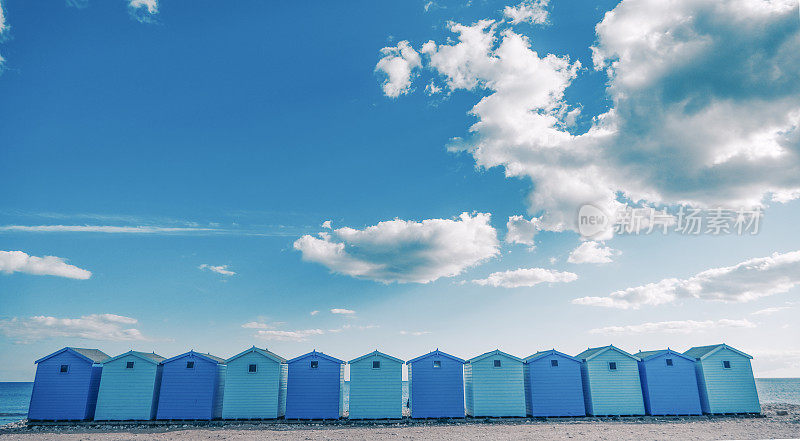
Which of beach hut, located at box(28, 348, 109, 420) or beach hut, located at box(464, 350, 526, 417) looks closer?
beach hut, located at box(28, 348, 109, 420)

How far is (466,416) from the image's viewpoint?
30734 mm

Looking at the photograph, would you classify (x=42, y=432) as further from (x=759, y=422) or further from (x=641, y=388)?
(x=759, y=422)

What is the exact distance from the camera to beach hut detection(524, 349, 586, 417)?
30.3m

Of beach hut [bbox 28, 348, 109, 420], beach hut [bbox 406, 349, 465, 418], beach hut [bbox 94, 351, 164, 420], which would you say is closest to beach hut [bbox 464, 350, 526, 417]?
beach hut [bbox 406, 349, 465, 418]

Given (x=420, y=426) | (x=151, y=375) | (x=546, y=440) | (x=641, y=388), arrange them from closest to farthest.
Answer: (x=546, y=440), (x=420, y=426), (x=151, y=375), (x=641, y=388)

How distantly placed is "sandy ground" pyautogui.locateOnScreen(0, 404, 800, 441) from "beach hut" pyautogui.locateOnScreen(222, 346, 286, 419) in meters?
1.18

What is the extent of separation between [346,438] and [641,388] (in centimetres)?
2028

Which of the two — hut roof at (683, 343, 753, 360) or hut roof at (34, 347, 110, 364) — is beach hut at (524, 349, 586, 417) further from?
hut roof at (34, 347, 110, 364)

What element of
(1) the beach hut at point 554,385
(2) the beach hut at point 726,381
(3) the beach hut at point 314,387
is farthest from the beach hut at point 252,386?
(2) the beach hut at point 726,381

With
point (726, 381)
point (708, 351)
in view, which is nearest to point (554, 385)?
point (708, 351)

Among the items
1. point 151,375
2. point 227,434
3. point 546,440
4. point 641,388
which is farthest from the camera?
point 641,388

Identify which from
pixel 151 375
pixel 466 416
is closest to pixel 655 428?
pixel 466 416

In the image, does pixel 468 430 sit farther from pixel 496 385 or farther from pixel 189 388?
pixel 189 388

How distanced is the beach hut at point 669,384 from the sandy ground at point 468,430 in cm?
137
